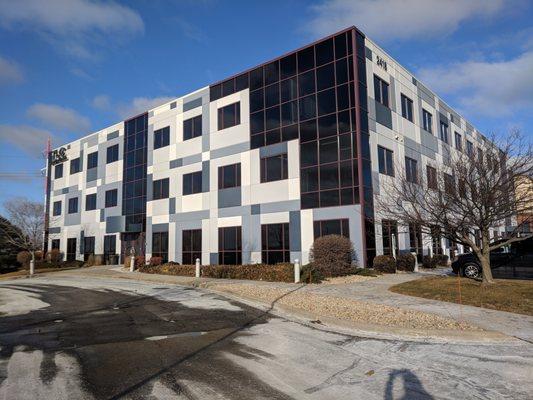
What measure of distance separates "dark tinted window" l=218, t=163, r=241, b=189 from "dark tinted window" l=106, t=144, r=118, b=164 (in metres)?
15.6

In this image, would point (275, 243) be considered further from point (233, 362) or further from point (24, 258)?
point (24, 258)

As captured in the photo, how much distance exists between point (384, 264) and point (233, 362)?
668 inches

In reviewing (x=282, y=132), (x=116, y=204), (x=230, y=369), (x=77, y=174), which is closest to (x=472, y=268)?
(x=282, y=132)

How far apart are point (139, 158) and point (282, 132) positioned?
16.6 m

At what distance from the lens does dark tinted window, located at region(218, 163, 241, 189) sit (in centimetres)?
2964

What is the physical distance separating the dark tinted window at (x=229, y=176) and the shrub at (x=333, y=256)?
975 centimetres

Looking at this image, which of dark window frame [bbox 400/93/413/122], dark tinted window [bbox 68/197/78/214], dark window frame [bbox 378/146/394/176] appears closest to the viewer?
dark window frame [bbox 378/146/394/176]

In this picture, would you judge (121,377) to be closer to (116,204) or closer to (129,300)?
(129,300)

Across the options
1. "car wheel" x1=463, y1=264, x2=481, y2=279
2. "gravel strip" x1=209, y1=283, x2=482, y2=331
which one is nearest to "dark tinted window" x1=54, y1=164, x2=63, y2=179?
"gravel strip" x1=209, y1=283, x2=482, y2=331

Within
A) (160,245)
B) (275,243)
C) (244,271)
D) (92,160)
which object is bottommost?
(244,271)

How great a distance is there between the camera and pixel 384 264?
890 inches

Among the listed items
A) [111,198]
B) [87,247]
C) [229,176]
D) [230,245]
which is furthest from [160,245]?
[87,247]

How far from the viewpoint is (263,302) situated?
13.6 metres

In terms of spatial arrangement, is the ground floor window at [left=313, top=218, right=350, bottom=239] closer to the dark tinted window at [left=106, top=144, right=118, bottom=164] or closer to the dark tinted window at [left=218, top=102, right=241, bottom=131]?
the dark tinted window at [left=218, top=102, right=241, bottom=131]
